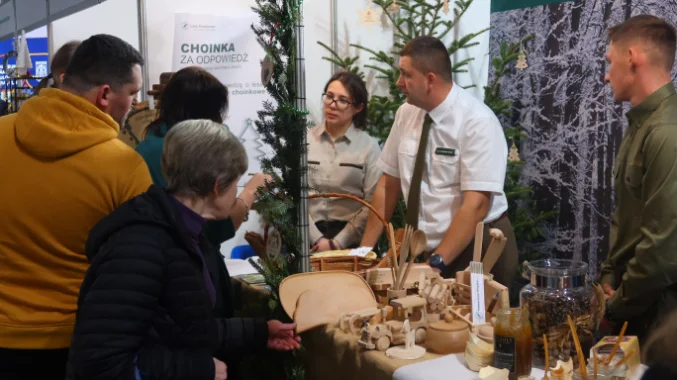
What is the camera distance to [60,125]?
174 centimetres

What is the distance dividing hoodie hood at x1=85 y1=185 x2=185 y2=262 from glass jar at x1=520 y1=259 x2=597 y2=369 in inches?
32.0

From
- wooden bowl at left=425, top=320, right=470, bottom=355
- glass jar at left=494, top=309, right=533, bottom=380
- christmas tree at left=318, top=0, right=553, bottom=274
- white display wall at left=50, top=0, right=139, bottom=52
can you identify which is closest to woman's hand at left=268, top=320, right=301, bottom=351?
wooden bowl at left=425, top=320, right=470, bottom=355

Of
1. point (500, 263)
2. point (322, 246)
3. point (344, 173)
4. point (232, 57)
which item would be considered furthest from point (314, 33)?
point (500, 263)

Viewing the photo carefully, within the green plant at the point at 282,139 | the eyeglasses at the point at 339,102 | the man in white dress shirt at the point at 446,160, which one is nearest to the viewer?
the green plant at the point at 282,139

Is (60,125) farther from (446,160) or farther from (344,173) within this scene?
(344,173)

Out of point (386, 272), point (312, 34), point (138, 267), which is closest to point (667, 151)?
point (386, 272)

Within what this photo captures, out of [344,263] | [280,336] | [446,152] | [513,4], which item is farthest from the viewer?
[513,4]

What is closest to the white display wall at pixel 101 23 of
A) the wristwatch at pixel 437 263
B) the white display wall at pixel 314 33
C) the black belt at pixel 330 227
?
the white display wall at pixel 314 33

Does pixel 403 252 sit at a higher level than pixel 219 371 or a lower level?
higher

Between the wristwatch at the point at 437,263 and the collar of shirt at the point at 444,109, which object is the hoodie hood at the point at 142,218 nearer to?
the wristwatch at the point at 437,263

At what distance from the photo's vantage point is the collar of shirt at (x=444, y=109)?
9.06 feet

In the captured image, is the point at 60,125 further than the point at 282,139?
No

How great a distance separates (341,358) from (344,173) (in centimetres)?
165

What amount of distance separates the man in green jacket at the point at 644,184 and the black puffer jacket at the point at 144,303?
133 centimetres
